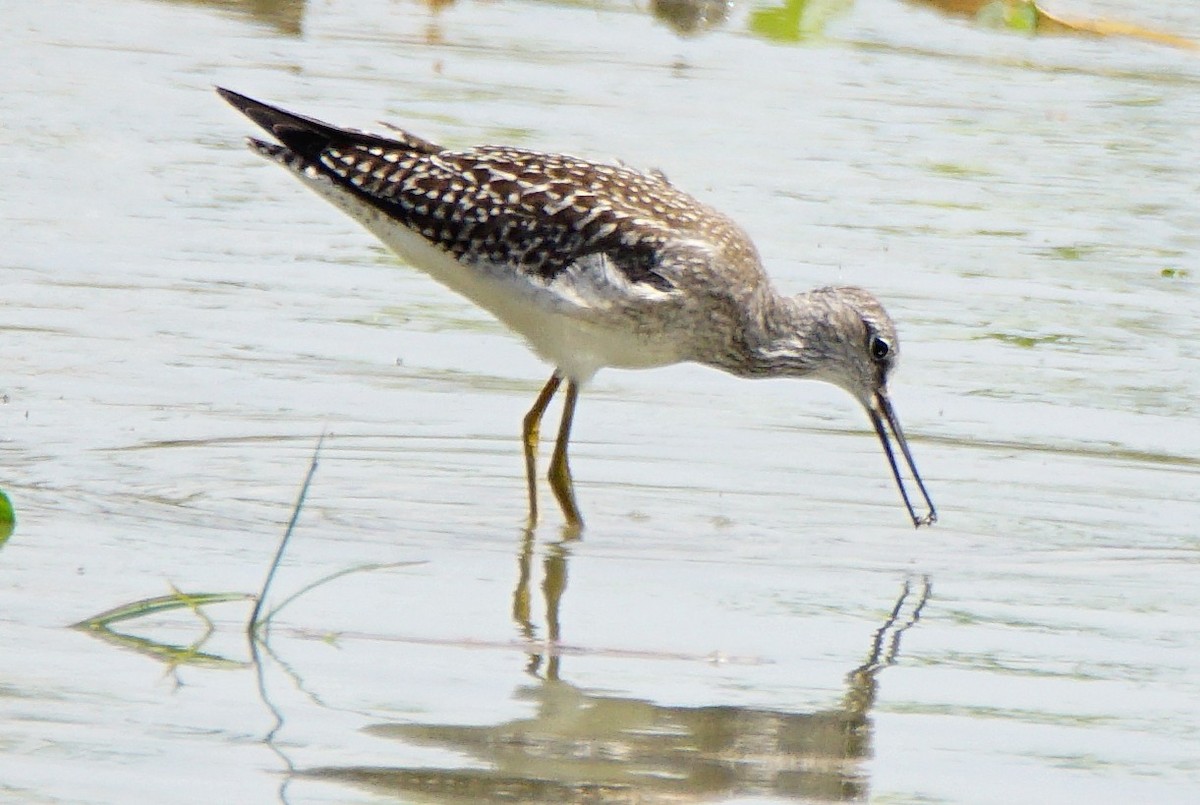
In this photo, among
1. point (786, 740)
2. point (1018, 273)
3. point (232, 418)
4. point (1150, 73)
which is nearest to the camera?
point (786, 740)

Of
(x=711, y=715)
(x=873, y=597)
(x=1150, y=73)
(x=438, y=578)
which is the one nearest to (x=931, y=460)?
(x=873, y=597)

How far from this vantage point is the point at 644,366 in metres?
7.24

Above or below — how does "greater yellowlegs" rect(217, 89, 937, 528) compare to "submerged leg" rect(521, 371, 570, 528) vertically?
above

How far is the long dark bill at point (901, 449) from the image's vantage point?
21.6 ft

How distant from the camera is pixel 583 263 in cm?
702

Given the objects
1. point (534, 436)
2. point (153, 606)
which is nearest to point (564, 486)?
point (534, 436)

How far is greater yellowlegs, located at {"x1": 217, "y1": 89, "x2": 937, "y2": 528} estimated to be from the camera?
7.03 m

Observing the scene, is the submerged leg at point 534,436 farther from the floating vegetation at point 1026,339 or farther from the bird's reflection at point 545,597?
the floating vegetation at point 1026,339

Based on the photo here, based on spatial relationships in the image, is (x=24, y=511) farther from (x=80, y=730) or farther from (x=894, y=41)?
(x=894, y=41)

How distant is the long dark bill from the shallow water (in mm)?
53

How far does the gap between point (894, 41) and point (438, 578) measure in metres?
10.0

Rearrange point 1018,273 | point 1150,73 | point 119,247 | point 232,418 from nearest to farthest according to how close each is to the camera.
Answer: point 232,418 < point 119,247 < point 1018,273 < point 1150,73

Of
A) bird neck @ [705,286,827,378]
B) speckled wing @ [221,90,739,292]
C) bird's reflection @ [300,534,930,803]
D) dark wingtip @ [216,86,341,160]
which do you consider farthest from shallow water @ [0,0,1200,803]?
dark wingtip @ [216,86,341,160]

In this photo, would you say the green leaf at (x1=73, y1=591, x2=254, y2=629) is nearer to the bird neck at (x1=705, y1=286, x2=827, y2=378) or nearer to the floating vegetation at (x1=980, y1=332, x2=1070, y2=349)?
the bird neck at (x1=705, y1=286, x2=827, y2=378)
